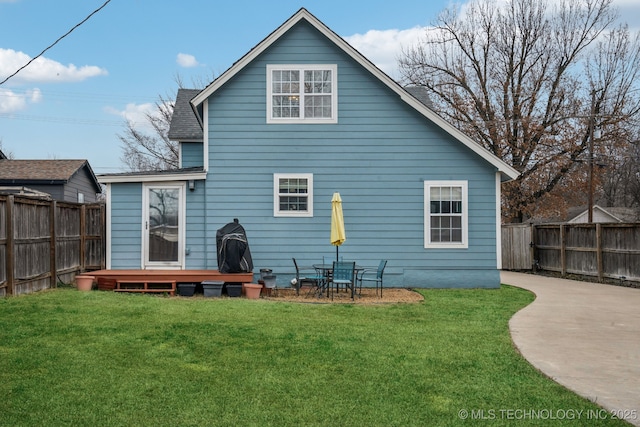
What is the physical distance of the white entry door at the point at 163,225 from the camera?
14250 millimetres

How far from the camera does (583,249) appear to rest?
17.9 metres

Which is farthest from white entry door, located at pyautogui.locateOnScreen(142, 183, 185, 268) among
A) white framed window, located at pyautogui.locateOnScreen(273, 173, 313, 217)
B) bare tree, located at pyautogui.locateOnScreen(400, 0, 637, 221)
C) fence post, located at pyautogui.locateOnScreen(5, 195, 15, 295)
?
bare tree, located at pyautogui.locateOnScreen(400, 0, 637, 221)

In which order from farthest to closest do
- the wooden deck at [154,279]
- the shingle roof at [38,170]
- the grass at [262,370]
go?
the shingle roof at [38,170]
the wooden deck at [154,279]
the grass at [262,370]

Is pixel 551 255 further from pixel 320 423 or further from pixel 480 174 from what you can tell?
pixel 320 423

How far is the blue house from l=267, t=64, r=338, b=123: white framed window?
0.02 metres

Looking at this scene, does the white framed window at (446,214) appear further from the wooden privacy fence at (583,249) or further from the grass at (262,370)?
the wooden privacy fence at (583,249)

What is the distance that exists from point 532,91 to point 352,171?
18383 millimetres

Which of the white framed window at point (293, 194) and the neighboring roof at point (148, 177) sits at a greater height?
the neighboring roof at point (148, 177)

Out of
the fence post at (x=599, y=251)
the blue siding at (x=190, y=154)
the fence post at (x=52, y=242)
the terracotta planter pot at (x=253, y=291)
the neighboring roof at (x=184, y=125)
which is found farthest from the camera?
the blue siding at (x=190, y=154)

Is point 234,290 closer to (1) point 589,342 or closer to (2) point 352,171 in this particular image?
(2) point 352,171

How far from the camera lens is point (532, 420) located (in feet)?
15.8

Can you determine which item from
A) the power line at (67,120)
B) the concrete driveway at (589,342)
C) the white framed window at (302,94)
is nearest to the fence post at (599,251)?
the concrete driveway at (589,342)

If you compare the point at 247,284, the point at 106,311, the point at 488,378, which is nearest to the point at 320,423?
the point at 488,378

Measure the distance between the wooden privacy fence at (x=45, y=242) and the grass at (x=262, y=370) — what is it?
1.22 metres
